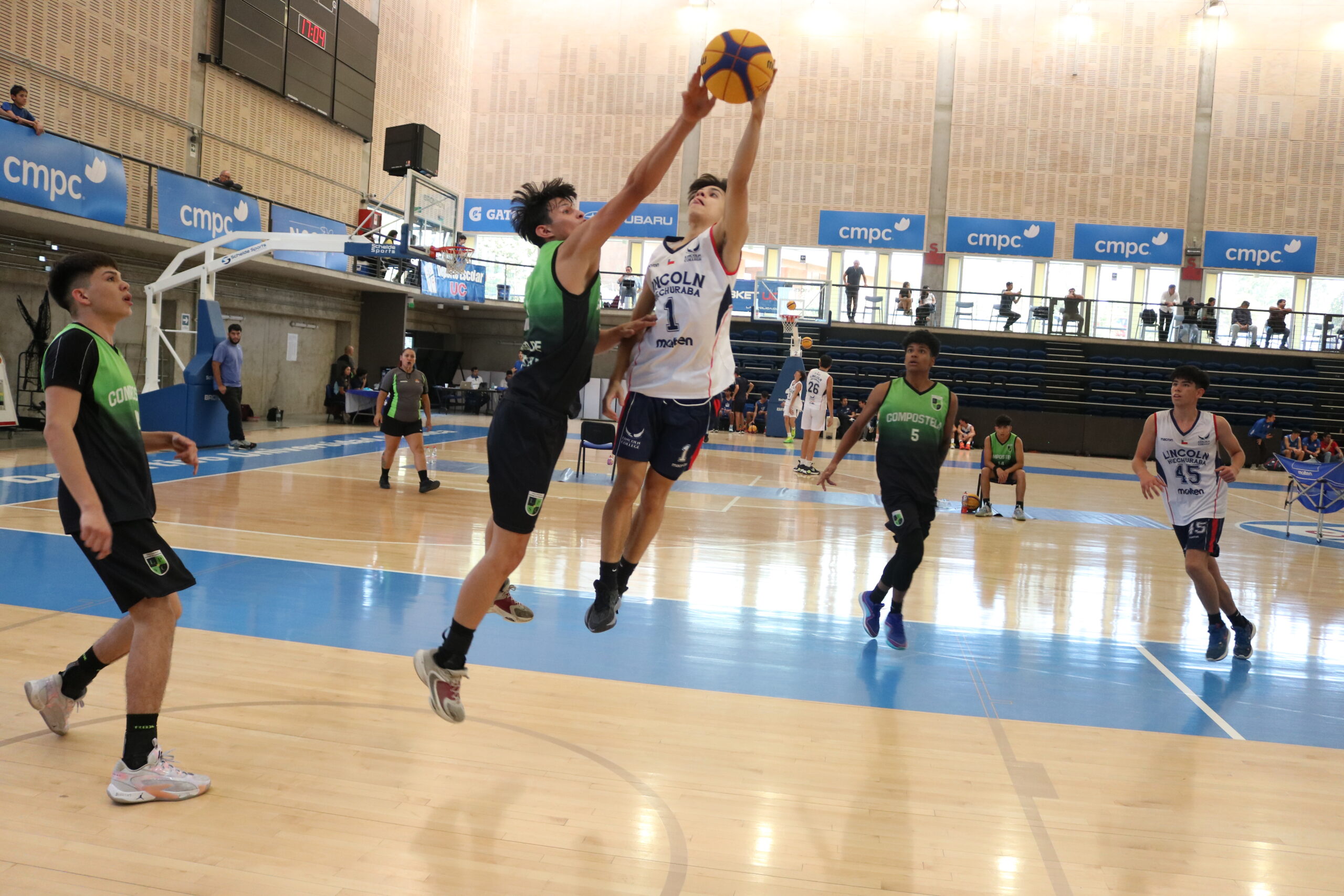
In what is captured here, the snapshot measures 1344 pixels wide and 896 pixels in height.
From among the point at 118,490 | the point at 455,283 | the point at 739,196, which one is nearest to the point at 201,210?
the point at 455,283

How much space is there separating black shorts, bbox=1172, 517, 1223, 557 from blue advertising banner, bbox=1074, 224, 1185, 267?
2342cm

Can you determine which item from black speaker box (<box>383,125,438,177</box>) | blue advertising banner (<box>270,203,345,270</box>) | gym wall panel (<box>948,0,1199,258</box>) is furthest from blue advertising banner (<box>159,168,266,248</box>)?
gym wall panel (<box>948,0,1199,258</box>)

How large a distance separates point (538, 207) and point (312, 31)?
19343 mm

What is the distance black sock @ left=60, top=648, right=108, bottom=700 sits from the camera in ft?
11.5

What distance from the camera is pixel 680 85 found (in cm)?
2820

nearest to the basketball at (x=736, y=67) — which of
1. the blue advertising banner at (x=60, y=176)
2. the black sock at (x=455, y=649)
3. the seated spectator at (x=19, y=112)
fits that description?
the black sock at (x=455, y=649)

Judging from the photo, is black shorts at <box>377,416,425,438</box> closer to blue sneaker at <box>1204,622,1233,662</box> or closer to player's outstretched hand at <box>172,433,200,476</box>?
player's outstretched hand at <box>172,433,200,476</box>

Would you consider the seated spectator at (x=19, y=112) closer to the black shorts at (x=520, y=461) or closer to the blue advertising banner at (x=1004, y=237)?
the black shorts at (x=520, y=461)

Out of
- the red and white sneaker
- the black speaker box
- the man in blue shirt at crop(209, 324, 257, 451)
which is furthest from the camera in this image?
the black speaker box

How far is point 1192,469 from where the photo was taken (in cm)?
605

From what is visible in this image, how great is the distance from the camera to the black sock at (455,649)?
349 cm

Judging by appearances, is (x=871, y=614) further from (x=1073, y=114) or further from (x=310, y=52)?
(x=1073, y=114)

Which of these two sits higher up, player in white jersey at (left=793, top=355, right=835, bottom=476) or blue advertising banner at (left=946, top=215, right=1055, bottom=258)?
blue advertising banner at (left=946, top=215, right=1055, bottom=258)

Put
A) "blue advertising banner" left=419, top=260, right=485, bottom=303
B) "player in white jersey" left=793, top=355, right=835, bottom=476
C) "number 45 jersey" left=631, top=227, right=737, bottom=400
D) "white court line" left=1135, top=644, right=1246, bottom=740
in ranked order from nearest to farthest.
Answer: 1. "number 45 jersey" left=631, top=227, right=737, bottom=400
2. "white court line" left=1135, top=644, right=1246, bottom=740
3. "player in white jersey" left=793, top=355, right=835, bottom=476
4. "blue advertising banner" left=419, top=260, right=485, bottom=303
